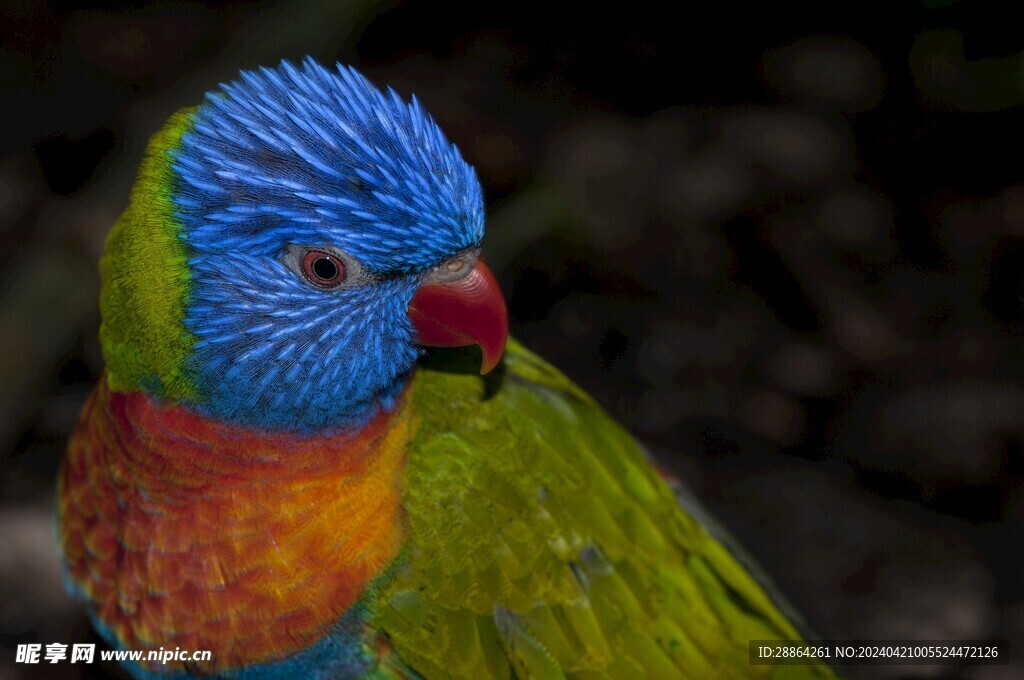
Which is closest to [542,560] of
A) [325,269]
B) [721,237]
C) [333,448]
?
[333,448]

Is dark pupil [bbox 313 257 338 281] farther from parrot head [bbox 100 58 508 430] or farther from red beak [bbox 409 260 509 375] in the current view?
red beak [bbox 409 260 509 375]

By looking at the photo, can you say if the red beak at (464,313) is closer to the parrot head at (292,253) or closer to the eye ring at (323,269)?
the parrot head at (292,253)

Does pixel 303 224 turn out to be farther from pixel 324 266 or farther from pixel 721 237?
pixel 721 237

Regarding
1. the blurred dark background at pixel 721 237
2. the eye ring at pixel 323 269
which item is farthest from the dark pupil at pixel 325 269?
the blurred dark background at pixel 721 237

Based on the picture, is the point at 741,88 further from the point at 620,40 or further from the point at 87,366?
the point at 87,366

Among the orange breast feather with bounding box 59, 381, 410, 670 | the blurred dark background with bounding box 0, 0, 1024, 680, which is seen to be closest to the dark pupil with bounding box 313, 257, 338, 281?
the orange breast feather with bounding box 59, 381, 410, 670
